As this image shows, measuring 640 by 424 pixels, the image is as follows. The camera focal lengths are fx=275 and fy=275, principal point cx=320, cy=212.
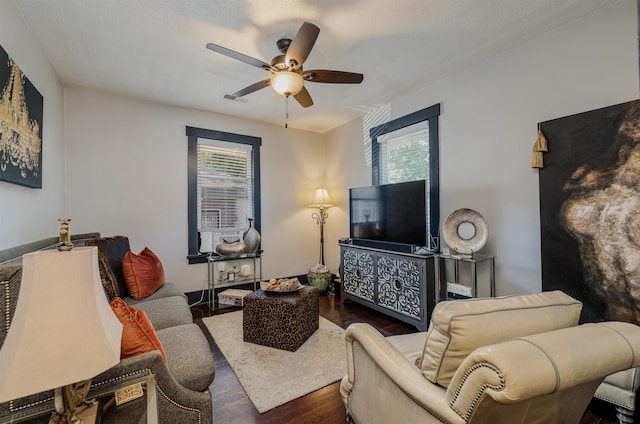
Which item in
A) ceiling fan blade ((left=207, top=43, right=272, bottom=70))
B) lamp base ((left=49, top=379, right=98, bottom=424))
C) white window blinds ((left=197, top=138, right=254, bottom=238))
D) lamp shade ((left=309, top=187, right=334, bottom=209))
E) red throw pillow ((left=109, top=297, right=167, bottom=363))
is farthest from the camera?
lamp shade ((left=309, top=187, right=334, bottom=209))

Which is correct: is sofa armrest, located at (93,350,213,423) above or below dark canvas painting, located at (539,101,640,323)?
below

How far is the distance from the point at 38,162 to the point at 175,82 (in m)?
1.50

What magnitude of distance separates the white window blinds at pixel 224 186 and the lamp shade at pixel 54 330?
3.29 m

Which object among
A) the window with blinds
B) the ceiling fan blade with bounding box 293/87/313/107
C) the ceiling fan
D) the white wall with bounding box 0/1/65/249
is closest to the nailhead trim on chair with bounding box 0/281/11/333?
the white wall with bounding box 0/1/65/249

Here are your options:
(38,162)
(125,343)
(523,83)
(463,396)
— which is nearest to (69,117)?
(38,162)

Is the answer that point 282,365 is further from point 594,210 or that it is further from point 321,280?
point 594,210

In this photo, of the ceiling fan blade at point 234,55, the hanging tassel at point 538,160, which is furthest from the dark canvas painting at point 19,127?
the hanging tassel at point 538,160

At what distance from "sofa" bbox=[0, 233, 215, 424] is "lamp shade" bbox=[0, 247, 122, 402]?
279mm

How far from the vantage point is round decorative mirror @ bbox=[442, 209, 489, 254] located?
8.32 ft

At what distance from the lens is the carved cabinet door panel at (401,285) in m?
2.78

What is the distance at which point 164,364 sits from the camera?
115 cm

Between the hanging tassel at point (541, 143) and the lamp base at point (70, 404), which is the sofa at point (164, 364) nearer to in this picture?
the lamp base at point (70, 404)

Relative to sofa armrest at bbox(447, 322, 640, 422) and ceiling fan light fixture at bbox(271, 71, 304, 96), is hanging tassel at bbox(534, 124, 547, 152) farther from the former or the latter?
ceiling fan light fixture at bbox(271, 71, 304, 96)

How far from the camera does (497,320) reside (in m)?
0.97
